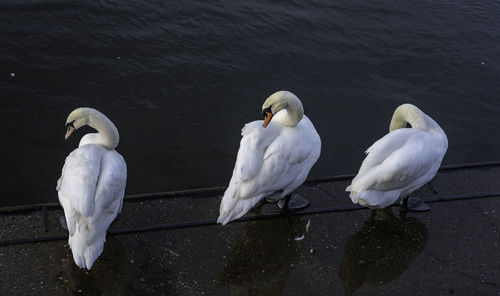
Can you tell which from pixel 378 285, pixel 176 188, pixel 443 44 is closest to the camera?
pixel 378 285

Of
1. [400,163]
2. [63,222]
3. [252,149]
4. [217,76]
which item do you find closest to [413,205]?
[400,163]

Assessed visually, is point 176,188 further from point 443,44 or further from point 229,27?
point 443,44

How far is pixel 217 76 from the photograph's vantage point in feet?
35.6

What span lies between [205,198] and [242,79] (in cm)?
457

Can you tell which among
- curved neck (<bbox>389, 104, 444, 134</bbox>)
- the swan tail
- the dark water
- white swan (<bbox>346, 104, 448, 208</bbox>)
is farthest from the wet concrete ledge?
the dark water

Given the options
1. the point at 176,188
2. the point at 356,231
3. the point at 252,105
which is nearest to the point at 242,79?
the point at 252,105

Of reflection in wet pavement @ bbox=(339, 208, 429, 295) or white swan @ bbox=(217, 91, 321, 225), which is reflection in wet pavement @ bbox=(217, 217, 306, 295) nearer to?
white swan @ bbox=(217, 91, 321, 225)

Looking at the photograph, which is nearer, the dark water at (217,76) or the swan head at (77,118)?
the swan head at (77,118)

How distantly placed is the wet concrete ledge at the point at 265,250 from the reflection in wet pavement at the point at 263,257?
0.03ft

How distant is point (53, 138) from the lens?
9133 mm

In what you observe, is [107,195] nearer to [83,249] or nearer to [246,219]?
[83,249]

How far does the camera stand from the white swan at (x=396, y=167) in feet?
20.2

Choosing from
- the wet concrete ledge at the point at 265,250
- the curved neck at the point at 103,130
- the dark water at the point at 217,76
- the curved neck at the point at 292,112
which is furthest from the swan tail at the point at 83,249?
the dark water at the point at 217,76

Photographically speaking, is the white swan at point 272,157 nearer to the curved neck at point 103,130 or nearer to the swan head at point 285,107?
the swan head at point 285,107
